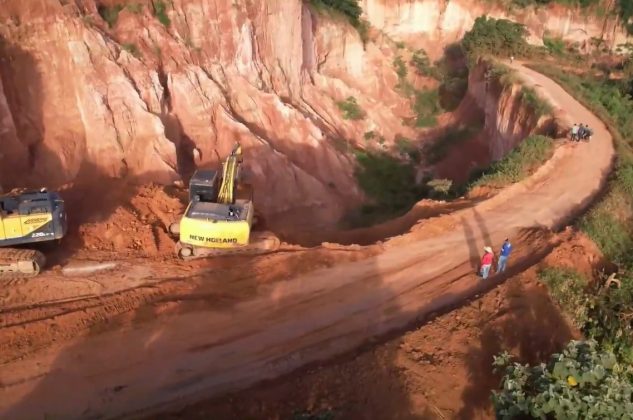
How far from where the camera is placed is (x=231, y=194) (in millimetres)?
15781

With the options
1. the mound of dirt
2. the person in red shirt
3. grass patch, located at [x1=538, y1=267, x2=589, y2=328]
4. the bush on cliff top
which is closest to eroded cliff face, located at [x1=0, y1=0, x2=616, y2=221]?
the bush on cliff top

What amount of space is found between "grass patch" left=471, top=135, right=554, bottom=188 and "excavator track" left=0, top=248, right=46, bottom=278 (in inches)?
608

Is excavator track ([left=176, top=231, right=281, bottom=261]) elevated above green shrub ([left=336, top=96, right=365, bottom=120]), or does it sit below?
above

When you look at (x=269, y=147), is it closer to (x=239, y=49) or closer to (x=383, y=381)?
(x=239, y=49)

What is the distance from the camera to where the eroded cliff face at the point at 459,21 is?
47.8 m

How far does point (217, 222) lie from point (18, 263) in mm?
5140

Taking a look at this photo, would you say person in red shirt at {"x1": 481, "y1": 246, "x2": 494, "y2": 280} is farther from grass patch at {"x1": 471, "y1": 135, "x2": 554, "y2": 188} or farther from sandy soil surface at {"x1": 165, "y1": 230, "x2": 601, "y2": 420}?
grass patch at {"x1": 471, "y1": 135, "x2": 554, "y2": 188}

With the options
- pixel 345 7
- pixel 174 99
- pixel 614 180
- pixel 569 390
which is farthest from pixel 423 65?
pixel 569 390

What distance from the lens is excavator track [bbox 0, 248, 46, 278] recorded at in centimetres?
1369

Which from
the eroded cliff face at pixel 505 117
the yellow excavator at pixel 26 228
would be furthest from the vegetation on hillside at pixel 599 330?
the yellow excavator at pixel 26 228

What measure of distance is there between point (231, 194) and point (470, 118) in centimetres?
2670

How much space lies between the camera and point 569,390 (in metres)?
8.95

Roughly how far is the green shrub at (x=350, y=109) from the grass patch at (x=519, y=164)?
13.9 metres

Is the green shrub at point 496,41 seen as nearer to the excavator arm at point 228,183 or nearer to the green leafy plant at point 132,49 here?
the green leafy plant at point 132,49
